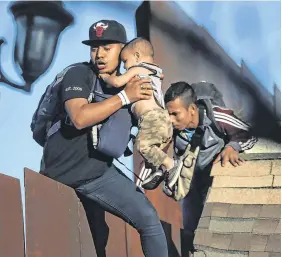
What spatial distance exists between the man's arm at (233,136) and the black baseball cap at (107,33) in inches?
19.0

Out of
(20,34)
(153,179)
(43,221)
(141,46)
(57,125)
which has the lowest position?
(43,221)

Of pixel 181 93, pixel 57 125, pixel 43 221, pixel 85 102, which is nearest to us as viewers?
pixel 43 221

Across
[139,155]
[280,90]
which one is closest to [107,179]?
[139,155]

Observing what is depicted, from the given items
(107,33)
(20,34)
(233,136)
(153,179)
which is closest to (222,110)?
(233,136)

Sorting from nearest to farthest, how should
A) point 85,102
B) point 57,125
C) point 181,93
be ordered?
point 85,102 < point 57,125 < point 181,93

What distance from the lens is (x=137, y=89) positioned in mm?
2016

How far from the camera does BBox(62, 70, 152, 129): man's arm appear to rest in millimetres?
1938

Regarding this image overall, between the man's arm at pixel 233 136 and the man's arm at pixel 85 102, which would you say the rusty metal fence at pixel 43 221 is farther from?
the man's arm at pixel 233 136

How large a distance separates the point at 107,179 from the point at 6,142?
48 centimetres

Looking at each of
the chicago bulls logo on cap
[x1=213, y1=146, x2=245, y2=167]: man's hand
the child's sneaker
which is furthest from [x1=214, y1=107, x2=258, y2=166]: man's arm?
the chicago bulls logo on cap

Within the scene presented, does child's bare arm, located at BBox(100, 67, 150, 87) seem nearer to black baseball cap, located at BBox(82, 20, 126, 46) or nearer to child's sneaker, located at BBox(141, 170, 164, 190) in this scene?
black baseball cap, located at BBox(82, 20, 126, 46)

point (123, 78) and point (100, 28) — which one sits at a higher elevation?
point (100, 28)

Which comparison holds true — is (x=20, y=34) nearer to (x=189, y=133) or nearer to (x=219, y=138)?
(x=189, y=133)

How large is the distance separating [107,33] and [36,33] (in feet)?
1.13
